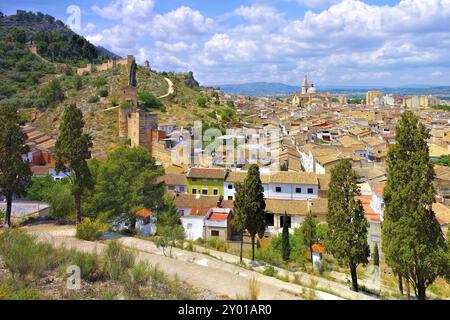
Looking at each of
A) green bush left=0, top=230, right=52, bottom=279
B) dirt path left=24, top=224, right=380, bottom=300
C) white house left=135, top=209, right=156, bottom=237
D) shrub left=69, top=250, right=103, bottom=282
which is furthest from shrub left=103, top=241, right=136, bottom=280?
white house left=135, top=209, right=156, bottom=237

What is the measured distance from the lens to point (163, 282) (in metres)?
7.39

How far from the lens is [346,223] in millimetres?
11742

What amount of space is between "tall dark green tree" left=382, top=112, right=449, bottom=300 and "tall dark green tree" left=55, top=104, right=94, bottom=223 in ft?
31.6

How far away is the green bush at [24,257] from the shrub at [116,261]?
3.46ft

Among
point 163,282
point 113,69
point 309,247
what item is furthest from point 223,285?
point 113,69

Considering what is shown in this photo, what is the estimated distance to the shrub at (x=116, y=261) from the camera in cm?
745

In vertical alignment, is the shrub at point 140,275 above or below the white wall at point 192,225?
above

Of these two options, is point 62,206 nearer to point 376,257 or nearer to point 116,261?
point 116,261

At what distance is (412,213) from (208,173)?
15.5m

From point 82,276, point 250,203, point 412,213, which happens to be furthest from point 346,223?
point 82,276

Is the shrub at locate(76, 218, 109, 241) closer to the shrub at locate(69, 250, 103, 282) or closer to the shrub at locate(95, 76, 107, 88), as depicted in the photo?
the shrub at locate(69, 250, 103, 282)

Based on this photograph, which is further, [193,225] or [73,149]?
[193,225]

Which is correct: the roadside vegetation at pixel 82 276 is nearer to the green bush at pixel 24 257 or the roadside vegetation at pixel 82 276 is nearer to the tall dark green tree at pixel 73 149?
the green bush at pixel 24 257

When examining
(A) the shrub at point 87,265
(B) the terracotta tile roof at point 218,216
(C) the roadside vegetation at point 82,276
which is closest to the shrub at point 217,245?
(B) the terracotta tile roof at point 218,216
